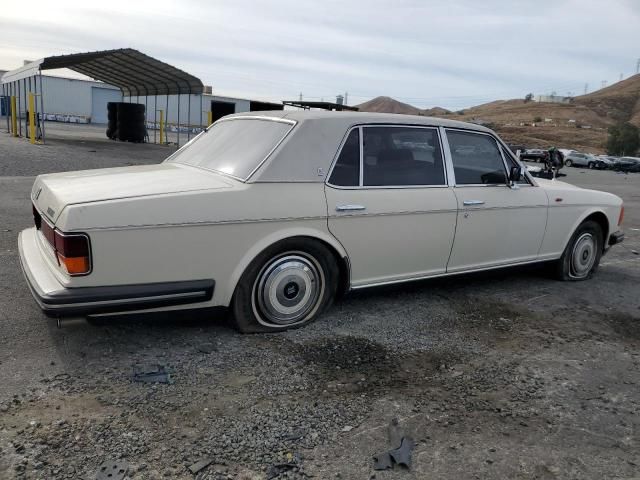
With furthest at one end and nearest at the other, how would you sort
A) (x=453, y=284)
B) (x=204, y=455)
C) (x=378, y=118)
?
(x=453, y=284)
(x=378, y=118)
(x=204, y=455)

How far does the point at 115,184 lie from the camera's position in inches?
143

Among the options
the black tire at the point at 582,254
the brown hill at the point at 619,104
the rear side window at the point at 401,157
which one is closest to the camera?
the rear side window at the point at 401,157

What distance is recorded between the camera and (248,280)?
3.67 m

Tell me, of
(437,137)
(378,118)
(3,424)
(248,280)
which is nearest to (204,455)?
(3,424)

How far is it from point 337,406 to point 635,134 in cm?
6152

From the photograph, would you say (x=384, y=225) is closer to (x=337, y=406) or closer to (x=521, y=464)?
(x=337, y=406)

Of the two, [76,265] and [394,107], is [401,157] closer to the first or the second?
[76,265]

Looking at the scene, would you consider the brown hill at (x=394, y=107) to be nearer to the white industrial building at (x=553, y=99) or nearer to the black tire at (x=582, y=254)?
the black tire at (x=582, y=254)

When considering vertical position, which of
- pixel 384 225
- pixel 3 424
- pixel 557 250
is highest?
pixel 384 225

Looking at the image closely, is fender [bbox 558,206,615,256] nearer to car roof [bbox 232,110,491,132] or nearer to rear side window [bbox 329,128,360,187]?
car roof [bbox 232,110,491,132]

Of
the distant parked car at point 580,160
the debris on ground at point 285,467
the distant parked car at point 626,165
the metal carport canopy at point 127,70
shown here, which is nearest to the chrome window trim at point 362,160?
the debris on ground at point 285,467

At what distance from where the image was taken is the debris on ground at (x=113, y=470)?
2350mm

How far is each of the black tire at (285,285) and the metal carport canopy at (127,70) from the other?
56.7ft

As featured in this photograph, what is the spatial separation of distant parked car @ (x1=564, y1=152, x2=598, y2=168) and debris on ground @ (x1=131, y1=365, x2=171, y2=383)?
39118 millimetres
